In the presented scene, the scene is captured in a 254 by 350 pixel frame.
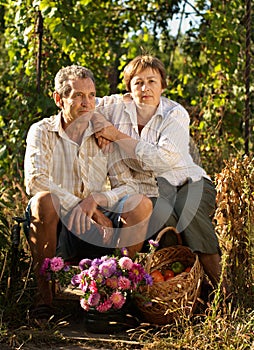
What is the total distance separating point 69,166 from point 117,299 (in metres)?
0.80

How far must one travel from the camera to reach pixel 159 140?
3607 mm

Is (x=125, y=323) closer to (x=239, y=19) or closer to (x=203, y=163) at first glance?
(x=203, y=163)

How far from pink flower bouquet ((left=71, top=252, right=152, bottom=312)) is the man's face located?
0.81 meters

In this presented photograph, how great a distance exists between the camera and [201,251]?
11.4ft

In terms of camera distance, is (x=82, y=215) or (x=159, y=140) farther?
(x=159, y=140)

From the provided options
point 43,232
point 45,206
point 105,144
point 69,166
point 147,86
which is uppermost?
point 147,86

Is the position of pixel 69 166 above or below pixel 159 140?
below

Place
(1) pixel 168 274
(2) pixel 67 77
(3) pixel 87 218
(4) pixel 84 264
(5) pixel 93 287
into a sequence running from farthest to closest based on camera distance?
(2) pixel 67 77, (1) pixel 168 274, (3) pixel 87 218, (4) pixel 84 264, (5) pixel 93 287

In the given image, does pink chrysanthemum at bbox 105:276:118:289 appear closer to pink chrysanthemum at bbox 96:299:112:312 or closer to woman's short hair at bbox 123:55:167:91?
pink chrysanthemum at bbox 96:299:112:312

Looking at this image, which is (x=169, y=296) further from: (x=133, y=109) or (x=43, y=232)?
(x=133, y=109)

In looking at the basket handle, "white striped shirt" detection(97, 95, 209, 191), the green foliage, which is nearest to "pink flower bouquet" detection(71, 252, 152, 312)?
the basket handle

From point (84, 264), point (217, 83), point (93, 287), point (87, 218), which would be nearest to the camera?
point (93, 287)

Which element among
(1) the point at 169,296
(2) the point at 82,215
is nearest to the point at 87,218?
(2) the point at 82,215

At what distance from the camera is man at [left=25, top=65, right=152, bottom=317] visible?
331 centimetres
